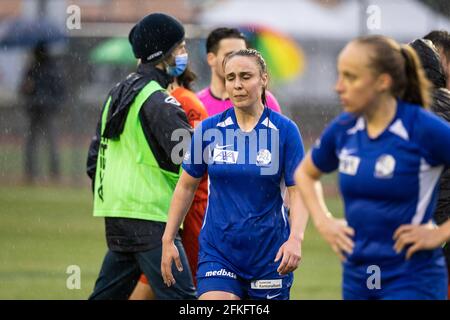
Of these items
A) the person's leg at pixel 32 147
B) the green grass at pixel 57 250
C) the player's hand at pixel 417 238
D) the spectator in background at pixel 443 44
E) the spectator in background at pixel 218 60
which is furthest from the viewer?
the person's leg at pixel 32 147

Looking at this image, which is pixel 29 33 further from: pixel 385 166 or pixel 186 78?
pixel 385 166

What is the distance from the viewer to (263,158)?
20.9 ft

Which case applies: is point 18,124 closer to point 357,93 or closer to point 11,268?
point 11,268

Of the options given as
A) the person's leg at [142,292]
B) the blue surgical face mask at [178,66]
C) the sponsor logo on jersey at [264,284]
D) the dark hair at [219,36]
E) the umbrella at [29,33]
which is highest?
the umbrella at [29,33]

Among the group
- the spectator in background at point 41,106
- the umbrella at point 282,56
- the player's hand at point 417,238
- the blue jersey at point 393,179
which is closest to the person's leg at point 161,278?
the blue jersey at point 393,179

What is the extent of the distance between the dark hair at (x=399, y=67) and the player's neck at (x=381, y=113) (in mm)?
67

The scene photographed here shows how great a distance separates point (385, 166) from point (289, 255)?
1.39 m

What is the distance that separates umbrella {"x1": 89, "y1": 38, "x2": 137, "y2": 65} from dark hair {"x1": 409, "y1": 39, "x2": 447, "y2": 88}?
17.2 m

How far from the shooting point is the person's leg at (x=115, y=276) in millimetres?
7035

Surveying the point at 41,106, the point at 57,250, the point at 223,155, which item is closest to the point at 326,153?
the point at 223,155

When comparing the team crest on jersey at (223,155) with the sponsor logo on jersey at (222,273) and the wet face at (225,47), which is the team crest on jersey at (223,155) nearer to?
the sponsor logo on jersey at (222,273)

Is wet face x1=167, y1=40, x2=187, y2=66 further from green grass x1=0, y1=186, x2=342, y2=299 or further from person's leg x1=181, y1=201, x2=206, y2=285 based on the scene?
green grass x1=0, y1=186, x2=342, y2=299

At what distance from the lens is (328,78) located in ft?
91.2
